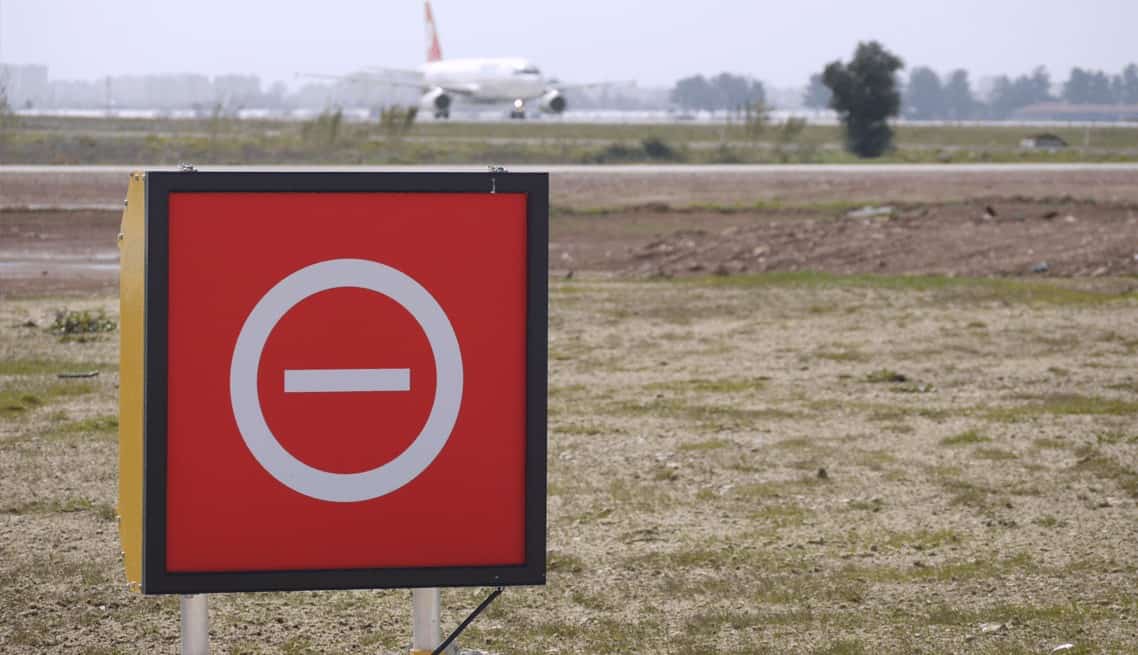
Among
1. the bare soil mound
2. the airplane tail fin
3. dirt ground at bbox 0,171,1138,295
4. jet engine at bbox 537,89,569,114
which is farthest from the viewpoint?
the airplane tail fin

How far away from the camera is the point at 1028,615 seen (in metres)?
5.71

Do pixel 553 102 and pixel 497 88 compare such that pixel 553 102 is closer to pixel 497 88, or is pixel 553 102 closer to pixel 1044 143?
pixel 497 88

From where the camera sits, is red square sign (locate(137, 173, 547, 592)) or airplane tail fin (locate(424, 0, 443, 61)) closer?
red square sign (locate(137, 173, 547, 592))

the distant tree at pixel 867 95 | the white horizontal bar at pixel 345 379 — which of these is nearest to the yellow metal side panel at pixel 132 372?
the white horizontal bar at pixel 345 379

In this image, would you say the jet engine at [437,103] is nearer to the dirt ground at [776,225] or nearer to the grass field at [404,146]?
the grass field at [404,146]

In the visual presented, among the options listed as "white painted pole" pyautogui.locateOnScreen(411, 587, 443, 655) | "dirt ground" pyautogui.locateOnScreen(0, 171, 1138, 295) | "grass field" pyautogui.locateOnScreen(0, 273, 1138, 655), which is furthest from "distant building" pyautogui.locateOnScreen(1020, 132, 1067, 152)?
"white painted pole" pyautogui.locateOnScreen(411, 587, 443, 655)

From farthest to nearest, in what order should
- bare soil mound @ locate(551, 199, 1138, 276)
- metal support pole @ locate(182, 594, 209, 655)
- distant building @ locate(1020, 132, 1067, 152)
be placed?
distant building @ locate(1020, 132, 1067, 152)
bare soil mound @ locate(551, 199, 1138, 276)
metal support pole @ locate(182, 594, 209, 655)

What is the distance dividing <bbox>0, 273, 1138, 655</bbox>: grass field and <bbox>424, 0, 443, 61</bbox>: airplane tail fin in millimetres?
85199

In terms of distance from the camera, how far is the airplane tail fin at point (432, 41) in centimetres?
9738

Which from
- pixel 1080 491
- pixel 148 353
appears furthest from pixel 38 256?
pixel 148 353

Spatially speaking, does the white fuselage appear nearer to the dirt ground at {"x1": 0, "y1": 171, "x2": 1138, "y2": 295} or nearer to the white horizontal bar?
the dirt ground at {"x1": 0, "y1": 171, "x2": 1138, "y2": 295}

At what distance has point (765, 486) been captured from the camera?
26.6 feet

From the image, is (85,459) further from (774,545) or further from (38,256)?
(38,256)

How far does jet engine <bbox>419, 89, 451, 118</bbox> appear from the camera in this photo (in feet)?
256
